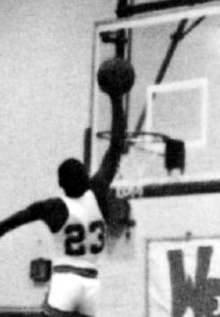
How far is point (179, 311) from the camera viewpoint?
665 centimetres

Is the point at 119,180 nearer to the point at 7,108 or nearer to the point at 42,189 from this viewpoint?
the point at 42,189

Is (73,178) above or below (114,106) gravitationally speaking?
below

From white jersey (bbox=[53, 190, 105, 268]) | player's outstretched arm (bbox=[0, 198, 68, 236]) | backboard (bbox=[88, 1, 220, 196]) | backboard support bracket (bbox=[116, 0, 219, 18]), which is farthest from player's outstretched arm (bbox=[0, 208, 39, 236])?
backboard support bracket (bbox=[116, 0, 219, 18])

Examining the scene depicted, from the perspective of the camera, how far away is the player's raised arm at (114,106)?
457 cm

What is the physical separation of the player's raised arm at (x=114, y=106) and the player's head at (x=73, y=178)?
0.49 feet

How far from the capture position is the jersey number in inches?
167

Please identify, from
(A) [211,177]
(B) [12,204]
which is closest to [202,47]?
(A) [211,177]

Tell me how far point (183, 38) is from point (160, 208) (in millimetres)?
1394

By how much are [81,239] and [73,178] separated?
30 cm

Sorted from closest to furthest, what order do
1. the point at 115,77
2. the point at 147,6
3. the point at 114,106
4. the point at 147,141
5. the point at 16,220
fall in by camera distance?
the point at 16,220 < the point at 114,106 < the point at 115,77 < the point at 147,141 < the point at 147,6

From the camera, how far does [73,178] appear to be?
4289mm

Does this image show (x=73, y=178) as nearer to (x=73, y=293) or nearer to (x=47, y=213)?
(x=47, y=213)

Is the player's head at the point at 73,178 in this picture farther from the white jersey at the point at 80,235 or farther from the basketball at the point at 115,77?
the basketball at the point at 115,77

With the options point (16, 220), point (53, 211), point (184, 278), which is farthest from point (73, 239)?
point (184, 278)
